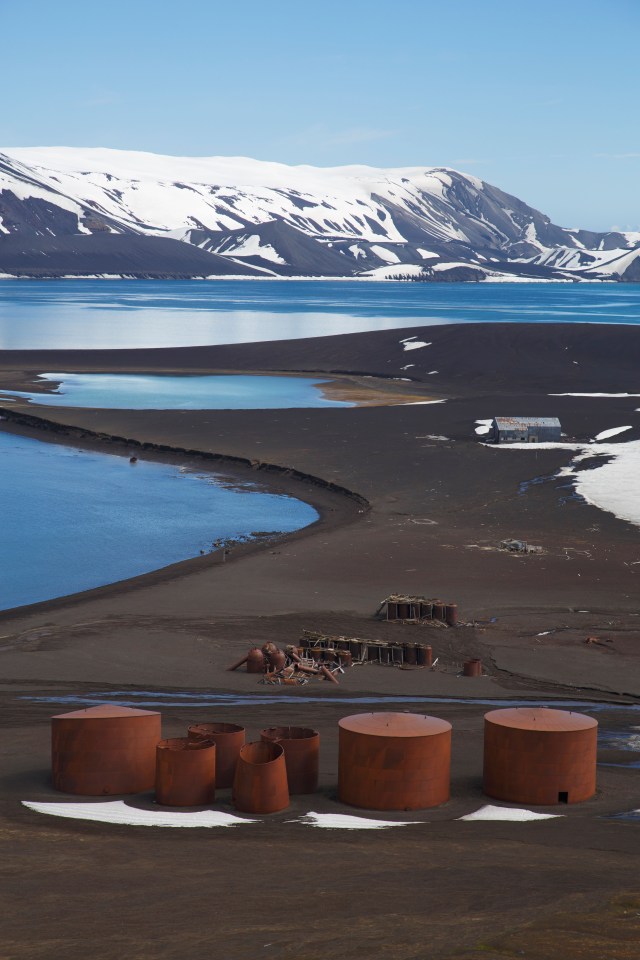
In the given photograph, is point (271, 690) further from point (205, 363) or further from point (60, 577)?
point (205, 363)

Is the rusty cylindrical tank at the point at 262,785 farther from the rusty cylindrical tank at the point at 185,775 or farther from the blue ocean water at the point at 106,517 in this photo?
the blue ocean water at the point at 106,517

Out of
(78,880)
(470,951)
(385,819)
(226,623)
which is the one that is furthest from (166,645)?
(470,951)

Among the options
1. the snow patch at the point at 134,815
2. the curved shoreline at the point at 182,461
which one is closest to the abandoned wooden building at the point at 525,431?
the curved shoreline at the point at 182,461

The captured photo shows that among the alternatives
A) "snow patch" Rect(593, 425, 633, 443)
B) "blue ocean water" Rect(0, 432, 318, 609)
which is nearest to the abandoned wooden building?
"snow patch" Rect(593, 425, 633, 443)

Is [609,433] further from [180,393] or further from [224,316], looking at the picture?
[224,316]

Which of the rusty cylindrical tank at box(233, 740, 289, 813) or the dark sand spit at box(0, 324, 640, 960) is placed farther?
the rusty cylindrical tank at box(233, 740, 289, 813)

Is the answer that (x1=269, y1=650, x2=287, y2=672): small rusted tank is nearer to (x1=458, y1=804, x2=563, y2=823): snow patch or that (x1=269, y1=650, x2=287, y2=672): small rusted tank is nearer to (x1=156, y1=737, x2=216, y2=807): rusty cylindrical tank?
(x1=156, y1=737, x2=216, y2=807): rusty cylindrical tank

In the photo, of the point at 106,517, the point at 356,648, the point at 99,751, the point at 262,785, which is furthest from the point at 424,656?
the point at 106,517
